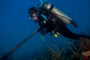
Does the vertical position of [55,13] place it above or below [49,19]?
above

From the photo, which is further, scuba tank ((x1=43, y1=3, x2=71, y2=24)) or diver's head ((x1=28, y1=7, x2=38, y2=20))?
scuba tank ((x1=43, y1=3, x2=71, y2=24))

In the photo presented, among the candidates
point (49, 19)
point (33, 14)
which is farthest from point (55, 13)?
point (33, 14)

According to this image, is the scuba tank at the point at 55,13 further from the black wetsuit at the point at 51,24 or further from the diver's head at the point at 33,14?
the diver's head at the point at 33,14

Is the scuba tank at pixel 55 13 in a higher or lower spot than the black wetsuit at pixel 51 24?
→ higher

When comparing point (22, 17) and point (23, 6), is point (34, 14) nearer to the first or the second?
point (22, 17)

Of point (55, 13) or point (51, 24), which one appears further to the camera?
point (55, 13)

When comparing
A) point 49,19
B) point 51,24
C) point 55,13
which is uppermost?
point 55,13

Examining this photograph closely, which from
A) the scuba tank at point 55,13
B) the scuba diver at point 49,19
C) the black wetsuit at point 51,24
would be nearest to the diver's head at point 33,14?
the scuba diver at point 49,19

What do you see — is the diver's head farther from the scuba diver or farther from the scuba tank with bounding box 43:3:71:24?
the scuba tank with bounding box 43:3:71:24

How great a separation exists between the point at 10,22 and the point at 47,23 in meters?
86.9

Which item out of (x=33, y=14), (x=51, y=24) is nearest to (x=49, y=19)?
(x=51, y=24)

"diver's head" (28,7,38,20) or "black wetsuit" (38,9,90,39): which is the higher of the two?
"diver's head" (28,7,38,20)

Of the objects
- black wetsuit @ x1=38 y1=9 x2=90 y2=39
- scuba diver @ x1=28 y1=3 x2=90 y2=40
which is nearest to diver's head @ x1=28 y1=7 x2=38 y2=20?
scuba diver @ x1=28 y1=3 x2=90 y2=40

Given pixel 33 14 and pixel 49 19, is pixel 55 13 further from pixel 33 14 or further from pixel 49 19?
pixel 33 14
